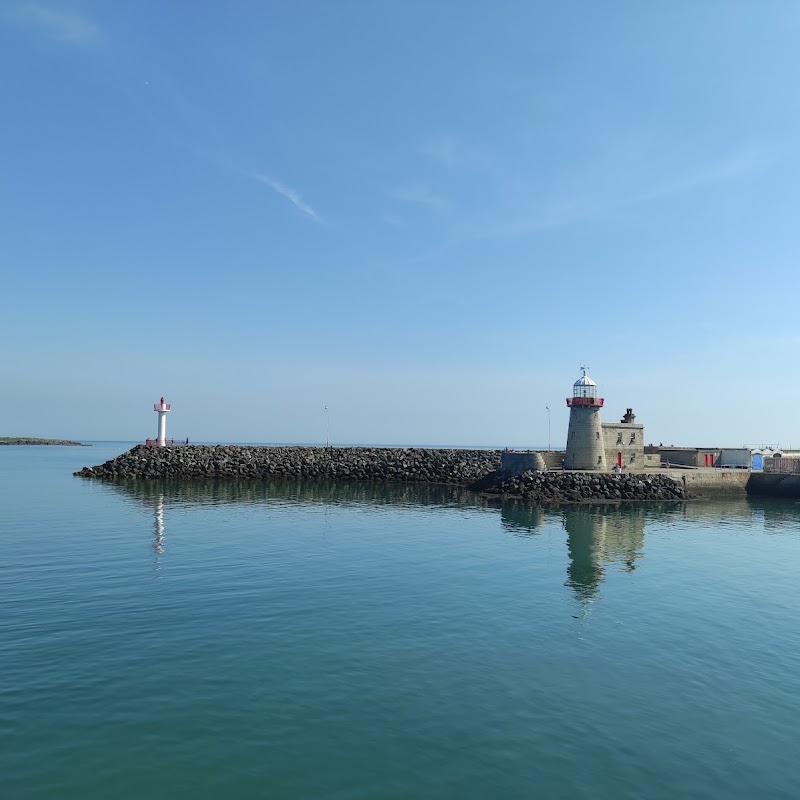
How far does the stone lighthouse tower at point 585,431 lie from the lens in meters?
53.2

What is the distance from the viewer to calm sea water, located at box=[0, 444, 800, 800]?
9.05 meters

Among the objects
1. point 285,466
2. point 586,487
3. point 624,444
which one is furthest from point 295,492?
point 624,444

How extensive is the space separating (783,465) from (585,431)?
72.7ft

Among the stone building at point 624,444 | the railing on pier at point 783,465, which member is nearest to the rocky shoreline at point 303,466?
the stone building at point 624,444

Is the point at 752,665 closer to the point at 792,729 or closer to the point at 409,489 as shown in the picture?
the point at 792,729

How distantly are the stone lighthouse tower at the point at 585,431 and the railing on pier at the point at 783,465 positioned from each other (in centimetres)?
1926

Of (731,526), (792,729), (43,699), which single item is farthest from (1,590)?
(731,526)

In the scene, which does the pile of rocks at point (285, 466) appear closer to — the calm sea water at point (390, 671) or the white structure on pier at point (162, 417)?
the white structure on pier at point (162, 417)

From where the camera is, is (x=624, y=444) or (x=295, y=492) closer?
(x=295, y=492)

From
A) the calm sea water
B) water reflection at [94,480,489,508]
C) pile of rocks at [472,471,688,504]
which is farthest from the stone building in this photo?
the calm sea water

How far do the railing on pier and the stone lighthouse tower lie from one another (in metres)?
19.3

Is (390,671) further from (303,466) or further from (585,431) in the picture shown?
(303,466)

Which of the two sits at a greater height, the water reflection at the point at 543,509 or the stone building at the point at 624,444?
the stone building at the point at 624,444

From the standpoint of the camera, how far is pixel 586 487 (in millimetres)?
49375
